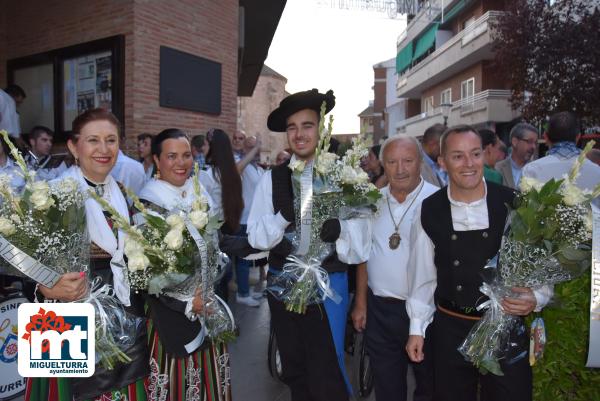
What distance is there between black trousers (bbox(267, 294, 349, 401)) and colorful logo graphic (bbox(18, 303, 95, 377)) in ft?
3.51

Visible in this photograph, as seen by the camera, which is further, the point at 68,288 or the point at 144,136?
the point at 144,136

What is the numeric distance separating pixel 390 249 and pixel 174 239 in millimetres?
1437

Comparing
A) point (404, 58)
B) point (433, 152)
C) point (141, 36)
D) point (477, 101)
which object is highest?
point (404, 58)

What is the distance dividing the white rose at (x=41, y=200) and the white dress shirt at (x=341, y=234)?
109 centimetres

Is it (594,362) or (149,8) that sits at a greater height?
(149,8)

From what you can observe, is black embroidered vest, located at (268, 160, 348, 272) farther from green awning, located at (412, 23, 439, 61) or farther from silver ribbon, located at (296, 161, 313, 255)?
green awning, located at (412, 23, 439, 61)

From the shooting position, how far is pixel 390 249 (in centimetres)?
307

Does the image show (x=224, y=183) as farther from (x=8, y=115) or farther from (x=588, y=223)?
(x=8, y=115)

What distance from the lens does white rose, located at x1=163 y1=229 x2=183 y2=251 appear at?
217 cm

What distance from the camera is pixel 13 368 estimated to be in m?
3.69

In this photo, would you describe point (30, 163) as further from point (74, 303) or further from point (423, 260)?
point (423, 260)

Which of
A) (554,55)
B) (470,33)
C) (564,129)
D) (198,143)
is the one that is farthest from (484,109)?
(564,129)

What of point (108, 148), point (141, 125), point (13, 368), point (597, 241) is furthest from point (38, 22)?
point (597, 241)

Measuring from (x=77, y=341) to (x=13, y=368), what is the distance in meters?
2.09
